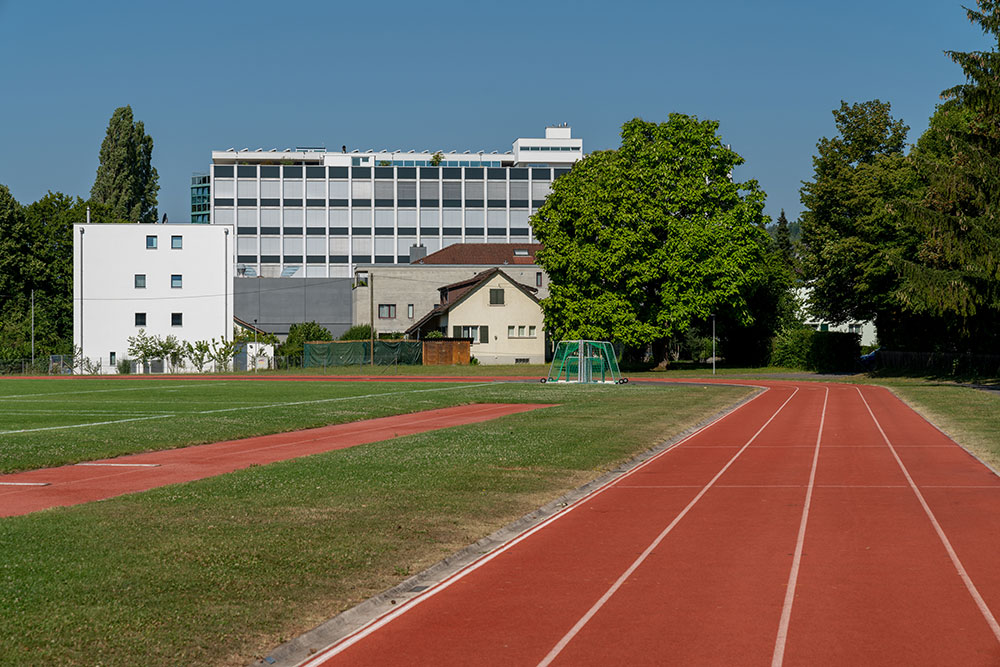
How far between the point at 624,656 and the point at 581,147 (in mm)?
146644

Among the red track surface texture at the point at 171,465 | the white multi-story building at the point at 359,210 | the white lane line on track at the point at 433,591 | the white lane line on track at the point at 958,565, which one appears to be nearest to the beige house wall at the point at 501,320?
the white multi-story building at the point at 359,210

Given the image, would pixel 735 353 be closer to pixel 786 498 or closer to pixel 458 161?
pixel 786 498

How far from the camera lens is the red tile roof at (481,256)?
10462 cm

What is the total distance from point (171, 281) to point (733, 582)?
262 ft

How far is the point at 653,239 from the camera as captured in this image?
66062mm

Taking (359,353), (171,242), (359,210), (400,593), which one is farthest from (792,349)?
(359,210)

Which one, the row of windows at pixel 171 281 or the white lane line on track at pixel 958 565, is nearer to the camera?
the white lane line on track at pixel 958 565

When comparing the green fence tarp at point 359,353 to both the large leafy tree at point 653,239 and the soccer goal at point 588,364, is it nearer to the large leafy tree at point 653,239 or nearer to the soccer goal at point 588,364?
the large leafy tree at point 653,239

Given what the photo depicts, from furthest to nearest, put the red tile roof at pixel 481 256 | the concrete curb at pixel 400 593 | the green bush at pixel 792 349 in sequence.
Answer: the red tile roof at pixel 481 256, the green bush at pixel 792 349, the concrete curb at pixel 400 593

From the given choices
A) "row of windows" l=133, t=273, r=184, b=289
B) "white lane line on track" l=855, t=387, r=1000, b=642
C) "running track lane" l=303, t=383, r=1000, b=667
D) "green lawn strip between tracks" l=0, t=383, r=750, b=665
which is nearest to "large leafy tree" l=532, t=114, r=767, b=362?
"row of windows" l=133, t=273, r=184, b=289

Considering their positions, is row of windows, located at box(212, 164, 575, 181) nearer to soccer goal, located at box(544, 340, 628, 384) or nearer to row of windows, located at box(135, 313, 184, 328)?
row of windows, located at box(135, 313, 184, 328)

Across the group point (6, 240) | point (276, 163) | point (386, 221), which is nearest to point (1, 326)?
point (6, 240)

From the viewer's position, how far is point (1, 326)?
88938mm

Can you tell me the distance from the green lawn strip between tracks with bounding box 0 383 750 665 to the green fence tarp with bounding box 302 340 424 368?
5774 centimetres
